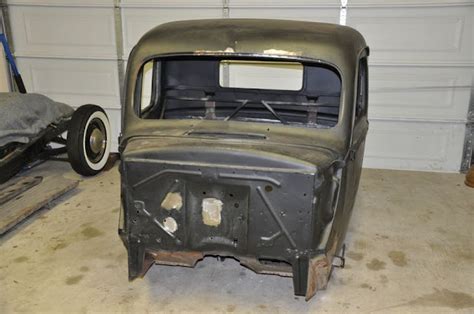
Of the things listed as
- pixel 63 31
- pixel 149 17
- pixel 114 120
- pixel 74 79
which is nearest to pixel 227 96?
pixel 149 17

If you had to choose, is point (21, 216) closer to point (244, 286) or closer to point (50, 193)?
point (50, 193)

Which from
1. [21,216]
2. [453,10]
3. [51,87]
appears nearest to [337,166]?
[21,216]

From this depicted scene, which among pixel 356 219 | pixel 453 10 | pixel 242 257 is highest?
pixel 453 10

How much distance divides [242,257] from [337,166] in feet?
2.29

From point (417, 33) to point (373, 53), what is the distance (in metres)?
0.47

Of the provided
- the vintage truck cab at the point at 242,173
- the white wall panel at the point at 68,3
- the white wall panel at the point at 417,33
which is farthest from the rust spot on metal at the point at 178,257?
the white wall panel at the point at 68,3

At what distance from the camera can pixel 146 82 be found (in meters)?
5.26

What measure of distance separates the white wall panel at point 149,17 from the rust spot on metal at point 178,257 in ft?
10.7

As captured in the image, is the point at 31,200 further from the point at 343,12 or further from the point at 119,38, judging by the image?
the point at 343,12

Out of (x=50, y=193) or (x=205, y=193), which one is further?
(x=50, y=193)

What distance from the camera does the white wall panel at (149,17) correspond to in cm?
512

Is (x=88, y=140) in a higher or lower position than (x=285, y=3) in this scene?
lower

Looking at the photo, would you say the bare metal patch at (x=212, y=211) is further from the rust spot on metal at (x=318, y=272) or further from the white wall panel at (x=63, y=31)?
the white wall panel at (x=63, y=31)

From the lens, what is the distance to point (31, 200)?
3.84 metres
